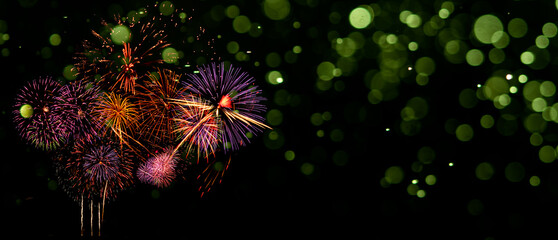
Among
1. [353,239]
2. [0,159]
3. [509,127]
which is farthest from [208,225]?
[509,127]

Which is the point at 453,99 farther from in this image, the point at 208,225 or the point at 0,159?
the point at 0,159

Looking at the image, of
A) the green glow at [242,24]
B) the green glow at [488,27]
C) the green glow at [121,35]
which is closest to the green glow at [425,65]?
the green glow at [488,27]

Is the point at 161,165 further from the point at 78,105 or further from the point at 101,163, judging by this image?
the point at 78,105

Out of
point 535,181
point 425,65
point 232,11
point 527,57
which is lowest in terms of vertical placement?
point 535,181

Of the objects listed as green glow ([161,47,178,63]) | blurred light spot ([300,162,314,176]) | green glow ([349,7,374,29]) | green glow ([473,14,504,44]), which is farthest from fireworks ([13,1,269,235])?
green glow ([473,14,504,44])

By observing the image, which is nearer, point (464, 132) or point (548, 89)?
point (548, 89)

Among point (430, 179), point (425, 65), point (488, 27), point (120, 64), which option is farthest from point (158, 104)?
point (488, 27)

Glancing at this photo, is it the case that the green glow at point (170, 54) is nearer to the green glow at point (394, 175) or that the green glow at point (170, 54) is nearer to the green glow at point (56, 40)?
the green glow at point (56, 40)
